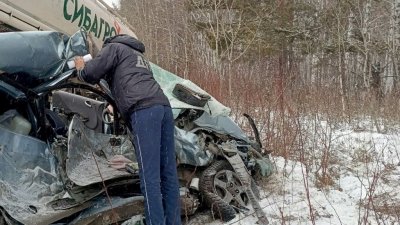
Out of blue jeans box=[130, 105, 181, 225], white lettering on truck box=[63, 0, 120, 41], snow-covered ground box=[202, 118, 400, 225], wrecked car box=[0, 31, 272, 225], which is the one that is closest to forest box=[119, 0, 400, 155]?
snow-covered ground box=[202, 118, 400, 225]

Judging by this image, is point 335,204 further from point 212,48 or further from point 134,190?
point 212,48

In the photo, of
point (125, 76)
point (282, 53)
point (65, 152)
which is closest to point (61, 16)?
point (125, 76)

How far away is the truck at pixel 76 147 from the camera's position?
2967 mm

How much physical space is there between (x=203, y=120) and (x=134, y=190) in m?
1.39

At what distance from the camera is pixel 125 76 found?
3393 mm

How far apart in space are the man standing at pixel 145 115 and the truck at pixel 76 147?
20cm

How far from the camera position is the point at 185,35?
1745cm

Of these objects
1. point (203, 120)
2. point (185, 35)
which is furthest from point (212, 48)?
point (203, 120)

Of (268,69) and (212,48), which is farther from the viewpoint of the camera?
(212,48)

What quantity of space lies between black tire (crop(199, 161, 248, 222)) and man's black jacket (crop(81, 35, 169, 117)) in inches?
44.4

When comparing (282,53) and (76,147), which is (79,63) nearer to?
(76,147)

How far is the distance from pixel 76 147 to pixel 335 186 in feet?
10.5

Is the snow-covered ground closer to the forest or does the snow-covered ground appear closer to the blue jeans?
the forest

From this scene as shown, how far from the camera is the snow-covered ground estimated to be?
4156 millimetres
